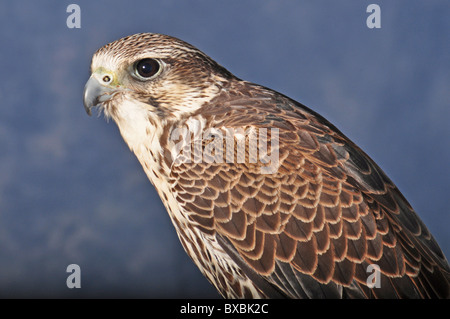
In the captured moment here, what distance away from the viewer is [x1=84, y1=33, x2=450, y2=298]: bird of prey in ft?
6.72

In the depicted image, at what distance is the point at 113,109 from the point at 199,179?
21.6 inches

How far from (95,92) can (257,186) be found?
2.78ft

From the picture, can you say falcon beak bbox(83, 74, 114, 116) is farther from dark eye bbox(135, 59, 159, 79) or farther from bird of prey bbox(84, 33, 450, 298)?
dark eye bbox(135, 59, 159, 79)

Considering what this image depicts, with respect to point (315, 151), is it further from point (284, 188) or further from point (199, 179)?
point (199, 179)

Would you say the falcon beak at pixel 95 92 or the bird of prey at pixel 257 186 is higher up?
the falcon beak at pixel 95 92

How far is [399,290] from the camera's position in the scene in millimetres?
2045

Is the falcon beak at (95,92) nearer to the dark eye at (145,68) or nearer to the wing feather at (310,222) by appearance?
the dark eye at (145,68)

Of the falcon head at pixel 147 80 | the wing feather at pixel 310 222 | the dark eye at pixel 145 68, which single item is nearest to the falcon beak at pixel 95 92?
the falcon head at pixel 147 80

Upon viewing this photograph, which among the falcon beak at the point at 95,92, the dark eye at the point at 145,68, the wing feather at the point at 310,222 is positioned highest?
the dark eye at the point at 145,68

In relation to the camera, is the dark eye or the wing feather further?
the dark eye

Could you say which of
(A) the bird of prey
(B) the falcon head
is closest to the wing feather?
(A) the bird of prey

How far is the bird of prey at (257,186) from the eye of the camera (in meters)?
2.05

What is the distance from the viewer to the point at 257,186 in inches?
82.4

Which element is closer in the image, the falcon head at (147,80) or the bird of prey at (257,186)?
the bird of prey at (257,186)
